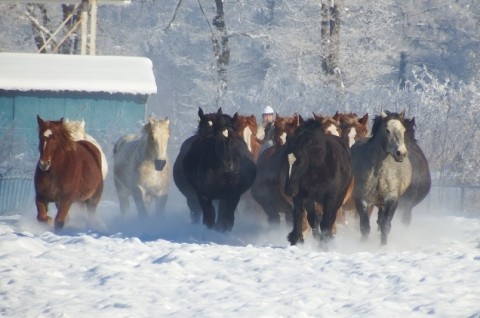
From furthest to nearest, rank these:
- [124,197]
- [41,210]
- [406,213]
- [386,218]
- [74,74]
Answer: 1. [74,74]
2. [124,197]
3. [406,213]
4. [41,210]
5. [386,218]

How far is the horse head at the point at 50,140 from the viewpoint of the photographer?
57.0 ft

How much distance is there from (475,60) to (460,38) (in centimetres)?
273

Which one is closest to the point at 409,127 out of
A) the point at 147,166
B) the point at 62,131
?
the point at 147,166

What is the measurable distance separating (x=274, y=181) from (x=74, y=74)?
14.6 metres

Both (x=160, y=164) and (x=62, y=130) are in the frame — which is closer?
(x=62, y=130)

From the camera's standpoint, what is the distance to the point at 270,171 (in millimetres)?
17406

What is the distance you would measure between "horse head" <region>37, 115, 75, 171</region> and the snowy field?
1148 millimetres

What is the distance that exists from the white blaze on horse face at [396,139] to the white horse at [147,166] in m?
4.40

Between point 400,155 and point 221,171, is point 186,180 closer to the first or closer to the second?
point 221,171

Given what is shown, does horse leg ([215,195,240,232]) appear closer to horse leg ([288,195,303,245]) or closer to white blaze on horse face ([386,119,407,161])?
horse leg ([288,195,303,245])

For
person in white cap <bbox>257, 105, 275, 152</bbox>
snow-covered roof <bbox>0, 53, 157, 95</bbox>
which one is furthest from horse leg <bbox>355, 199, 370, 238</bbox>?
snow-covered roof <bbox>0, 53, 157, 95</bbox>

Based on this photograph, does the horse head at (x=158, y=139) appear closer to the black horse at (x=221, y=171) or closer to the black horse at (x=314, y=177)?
the black horse at (x=221, y=171)

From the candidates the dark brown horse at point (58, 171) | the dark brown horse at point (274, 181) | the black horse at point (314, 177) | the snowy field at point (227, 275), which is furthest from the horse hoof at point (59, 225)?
the black horse at point (314, 177)

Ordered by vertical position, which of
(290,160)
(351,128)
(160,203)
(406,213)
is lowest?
(160,203)
